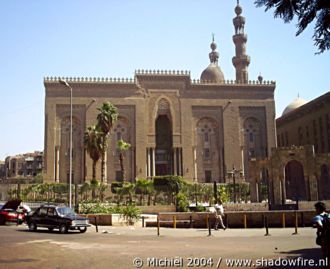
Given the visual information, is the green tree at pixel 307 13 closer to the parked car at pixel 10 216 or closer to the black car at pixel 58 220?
the black car at pixel 58 220

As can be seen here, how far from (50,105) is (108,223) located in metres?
28.4

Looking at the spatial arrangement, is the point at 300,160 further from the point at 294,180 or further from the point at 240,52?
the point at 240,52

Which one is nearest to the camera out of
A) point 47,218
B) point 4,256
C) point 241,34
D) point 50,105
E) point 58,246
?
point 4,256

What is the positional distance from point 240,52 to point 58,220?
41.5 m

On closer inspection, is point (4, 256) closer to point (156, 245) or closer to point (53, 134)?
point (156, 245)

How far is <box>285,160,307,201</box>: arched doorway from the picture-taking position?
48.3 metres

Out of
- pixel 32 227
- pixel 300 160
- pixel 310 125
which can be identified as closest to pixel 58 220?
pixel 32 227

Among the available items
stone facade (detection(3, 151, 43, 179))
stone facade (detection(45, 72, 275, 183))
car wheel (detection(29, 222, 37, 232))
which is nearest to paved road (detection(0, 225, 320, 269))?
car wheel (detection(29, 222, 37, 232))

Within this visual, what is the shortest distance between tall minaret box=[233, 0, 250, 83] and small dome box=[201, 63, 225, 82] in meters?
3.79

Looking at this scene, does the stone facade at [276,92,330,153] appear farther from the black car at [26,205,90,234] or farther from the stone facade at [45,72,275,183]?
the black car at [26,205,90,234]

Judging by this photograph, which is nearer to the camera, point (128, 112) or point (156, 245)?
point (156, 245)

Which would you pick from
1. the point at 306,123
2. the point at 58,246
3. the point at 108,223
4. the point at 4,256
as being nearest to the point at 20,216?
the point at 108,223

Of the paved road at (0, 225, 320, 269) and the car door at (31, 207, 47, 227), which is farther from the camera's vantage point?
the car door at (31, 207, 47, 227)

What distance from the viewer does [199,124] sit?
1871 inches
